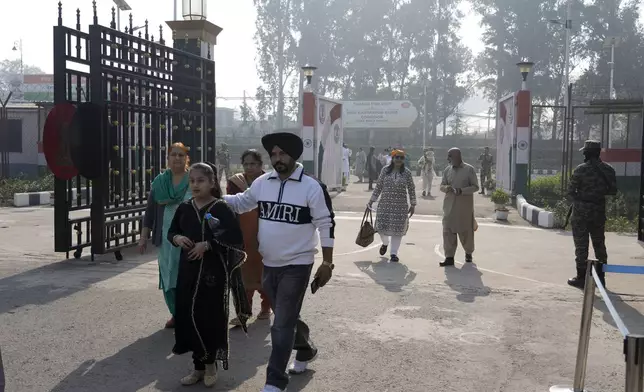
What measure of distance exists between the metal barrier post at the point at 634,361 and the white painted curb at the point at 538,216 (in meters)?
10.5

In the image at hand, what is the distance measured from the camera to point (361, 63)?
2346 inches

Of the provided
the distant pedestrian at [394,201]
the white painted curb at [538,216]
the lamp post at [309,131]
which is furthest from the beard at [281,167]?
the lamp post at [309,131]

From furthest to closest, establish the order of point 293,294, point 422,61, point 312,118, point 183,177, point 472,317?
point 422,61, point 312,118, point 472,317, point 183,177, point 293,294

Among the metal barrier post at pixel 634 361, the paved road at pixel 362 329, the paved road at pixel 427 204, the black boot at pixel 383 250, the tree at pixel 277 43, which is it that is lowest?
the paved road at pixel 362 329

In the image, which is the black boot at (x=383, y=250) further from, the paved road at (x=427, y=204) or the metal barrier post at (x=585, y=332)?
the metal barrier post at (x=585, y=332)

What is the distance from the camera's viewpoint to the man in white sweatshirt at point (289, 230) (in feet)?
13.9

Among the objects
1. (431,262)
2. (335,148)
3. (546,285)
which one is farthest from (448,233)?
(335,148)

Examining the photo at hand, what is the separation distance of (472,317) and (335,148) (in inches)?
641

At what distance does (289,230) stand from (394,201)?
17.7ft

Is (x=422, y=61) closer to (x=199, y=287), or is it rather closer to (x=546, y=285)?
(x=546, y=285)

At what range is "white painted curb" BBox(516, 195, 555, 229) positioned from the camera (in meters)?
13.3

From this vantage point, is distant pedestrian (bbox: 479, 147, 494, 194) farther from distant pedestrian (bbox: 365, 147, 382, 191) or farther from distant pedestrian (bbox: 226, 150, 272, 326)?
distant pedestrian (bbox: 226, 150, 272, 326)

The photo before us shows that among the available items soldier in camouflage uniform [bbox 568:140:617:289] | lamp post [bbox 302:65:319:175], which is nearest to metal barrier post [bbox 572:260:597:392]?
soldier in camouflage uniform [bbox 568:140:617:289]

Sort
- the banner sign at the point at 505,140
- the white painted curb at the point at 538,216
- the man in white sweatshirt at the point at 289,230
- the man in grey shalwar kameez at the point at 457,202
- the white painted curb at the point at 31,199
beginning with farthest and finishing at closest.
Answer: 1. the banner sign at the point at 505,140
2. the white painted curb at the point at 31,199
3. the white painted curb at the point at 538,216
4. the man in grey shalwar kameez at the point at 457,202
5. the man in white sweatshirt at the point at 289,230
